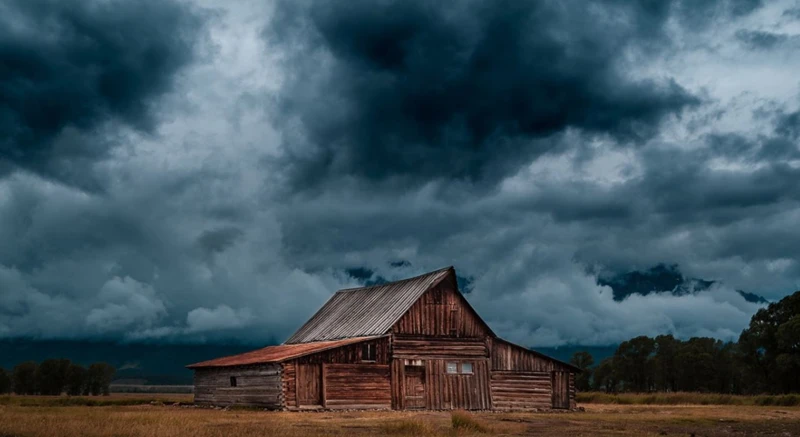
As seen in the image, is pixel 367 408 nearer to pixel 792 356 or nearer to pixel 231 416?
pixel 231 416

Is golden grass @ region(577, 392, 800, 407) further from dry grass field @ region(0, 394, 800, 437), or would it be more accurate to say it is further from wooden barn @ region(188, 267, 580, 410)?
dry grass field @ region(0, 394, 800, 437)

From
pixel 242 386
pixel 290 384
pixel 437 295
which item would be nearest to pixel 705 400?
pixel 437 295

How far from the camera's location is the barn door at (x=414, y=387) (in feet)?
155

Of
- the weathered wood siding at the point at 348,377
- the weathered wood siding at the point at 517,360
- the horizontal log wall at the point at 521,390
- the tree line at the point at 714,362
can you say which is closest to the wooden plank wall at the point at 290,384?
the weathered wood siding at the point at 348,377

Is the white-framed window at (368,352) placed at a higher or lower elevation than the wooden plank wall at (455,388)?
higher

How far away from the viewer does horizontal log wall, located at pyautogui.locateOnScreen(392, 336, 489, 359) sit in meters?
47.8

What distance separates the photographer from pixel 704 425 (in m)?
36.1

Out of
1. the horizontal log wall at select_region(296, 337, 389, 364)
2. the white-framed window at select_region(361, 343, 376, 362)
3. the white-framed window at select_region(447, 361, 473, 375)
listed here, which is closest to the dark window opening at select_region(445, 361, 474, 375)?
the white-framed window at select_region(447, 361, 473, 375)

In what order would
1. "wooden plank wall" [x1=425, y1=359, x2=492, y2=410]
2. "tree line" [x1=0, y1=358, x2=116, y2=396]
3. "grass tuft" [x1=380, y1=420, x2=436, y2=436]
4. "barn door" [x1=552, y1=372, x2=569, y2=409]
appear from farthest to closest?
1. "tree line" [x1=0, y1=358, x2=116, y2=396]
2. "barn door" [x1=552, y1=372, x2=569, y2=409]
3. "wooden plank wall" [x1=425, y1=359, x2=492, y2=410]
4. "grass tuft" [x1=380, y1=420, x2=436, y2=436]

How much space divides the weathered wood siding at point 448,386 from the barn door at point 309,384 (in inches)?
179

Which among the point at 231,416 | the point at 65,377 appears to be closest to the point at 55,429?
the point at 231,416

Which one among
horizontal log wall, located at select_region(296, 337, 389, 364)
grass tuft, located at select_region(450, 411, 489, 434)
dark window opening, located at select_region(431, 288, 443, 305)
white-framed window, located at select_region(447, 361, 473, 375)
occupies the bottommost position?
grass tuft, located at select_region(450, 411, 489, 434)

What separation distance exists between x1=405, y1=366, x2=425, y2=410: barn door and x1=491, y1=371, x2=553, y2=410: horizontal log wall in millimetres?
4575

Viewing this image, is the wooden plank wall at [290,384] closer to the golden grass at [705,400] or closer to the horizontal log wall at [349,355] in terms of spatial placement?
the horizontal log wall at [349,355]
